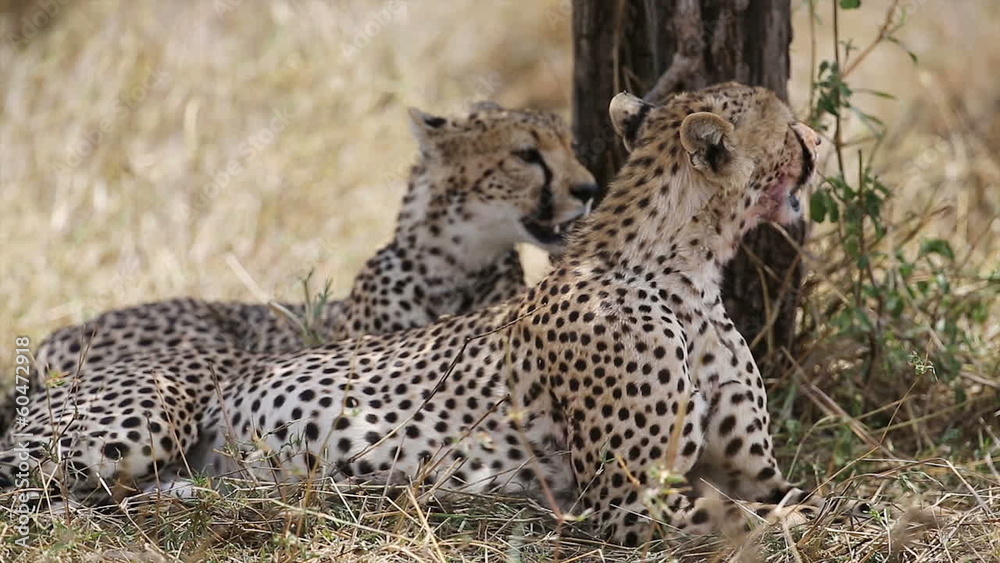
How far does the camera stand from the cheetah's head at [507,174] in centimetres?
420

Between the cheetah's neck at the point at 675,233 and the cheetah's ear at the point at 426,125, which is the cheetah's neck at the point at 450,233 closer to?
the cheetah's ear at the point at 426,125

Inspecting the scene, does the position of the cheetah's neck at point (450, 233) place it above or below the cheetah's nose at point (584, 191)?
below

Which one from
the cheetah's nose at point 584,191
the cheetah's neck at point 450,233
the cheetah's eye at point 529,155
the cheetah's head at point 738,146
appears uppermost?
the cheetah's head at point 738,146

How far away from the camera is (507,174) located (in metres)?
4.30

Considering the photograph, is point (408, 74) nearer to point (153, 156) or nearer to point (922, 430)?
point (153, 156)

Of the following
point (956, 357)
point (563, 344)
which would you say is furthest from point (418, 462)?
point (956, 357)

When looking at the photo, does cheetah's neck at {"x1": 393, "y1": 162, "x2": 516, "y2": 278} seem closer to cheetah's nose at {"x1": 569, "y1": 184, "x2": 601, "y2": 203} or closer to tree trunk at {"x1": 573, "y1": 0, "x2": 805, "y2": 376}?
cheetah's nose at {"x1": 569, "y1": 184, "x2": 601, "y2": 203}

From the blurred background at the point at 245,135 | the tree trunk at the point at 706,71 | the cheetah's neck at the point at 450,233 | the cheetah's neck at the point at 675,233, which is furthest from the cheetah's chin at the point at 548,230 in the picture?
the blurred background at the point at 245,135

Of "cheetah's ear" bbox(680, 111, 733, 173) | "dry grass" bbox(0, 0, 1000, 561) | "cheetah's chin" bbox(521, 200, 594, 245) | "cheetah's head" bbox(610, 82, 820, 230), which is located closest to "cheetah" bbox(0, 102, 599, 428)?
"cheetah's chin" bbox(521, 200, 594, 245)

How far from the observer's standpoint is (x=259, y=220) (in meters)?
6.28

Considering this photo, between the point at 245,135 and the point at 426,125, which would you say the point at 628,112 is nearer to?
the point at 426,125

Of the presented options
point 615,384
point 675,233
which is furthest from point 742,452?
point 675,233

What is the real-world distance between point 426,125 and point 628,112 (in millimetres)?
1162

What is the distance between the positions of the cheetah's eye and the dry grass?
93 cm
